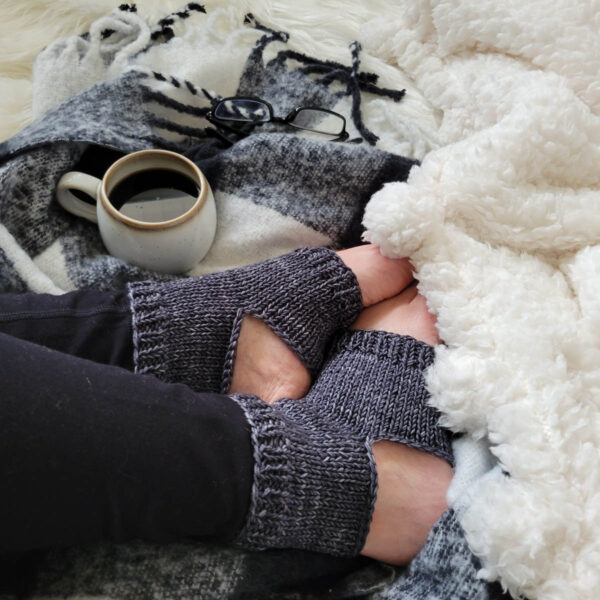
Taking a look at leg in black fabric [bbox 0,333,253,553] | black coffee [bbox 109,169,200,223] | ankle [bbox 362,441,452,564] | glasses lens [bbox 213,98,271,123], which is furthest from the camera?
glasses lens [bbox 213,98,271,123]

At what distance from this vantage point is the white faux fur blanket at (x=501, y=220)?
1.80 feet

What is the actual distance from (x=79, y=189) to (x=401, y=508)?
46 cm

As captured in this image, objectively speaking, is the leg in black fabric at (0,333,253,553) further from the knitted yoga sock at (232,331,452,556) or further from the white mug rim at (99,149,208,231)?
the white mug rim at (99,149,208,231)

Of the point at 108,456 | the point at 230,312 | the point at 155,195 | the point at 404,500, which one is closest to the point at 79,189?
the point at 155,195

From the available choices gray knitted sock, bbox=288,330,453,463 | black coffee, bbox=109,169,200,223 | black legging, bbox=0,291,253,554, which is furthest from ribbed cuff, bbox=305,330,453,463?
black coffee, bbox=109,169,200,223

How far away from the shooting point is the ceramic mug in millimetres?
691

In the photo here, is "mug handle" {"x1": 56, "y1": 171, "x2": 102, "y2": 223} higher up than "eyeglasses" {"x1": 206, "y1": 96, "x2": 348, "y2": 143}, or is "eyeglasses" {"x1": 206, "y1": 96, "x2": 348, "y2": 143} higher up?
"eyeglasses" {"x1": 206, "y1": 96, "x2": 348, "y2": 143}

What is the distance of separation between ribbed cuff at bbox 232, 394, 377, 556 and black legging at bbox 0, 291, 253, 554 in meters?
0.01

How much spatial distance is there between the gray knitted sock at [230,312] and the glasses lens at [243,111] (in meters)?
0.22

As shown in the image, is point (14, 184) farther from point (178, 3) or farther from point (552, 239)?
point (552, 239)

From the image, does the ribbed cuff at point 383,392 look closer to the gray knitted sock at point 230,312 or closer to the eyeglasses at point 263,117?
the gray knitted sock at point 230,312

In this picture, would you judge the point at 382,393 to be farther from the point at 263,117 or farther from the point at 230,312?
the point at 263,117

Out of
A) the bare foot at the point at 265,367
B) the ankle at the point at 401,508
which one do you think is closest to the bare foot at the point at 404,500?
the ankle at the point at 401,508

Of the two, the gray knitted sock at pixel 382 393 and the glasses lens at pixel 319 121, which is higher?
the glasses lens at pixel 319 121
